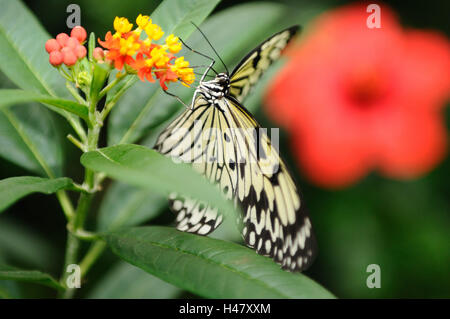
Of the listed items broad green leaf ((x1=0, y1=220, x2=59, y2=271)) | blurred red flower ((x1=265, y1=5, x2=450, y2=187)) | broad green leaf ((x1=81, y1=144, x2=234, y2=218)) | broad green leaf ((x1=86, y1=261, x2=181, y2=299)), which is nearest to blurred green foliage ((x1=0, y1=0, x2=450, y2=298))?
broad green leaf ((x1=0, y1=220, x2=59, y2=271))

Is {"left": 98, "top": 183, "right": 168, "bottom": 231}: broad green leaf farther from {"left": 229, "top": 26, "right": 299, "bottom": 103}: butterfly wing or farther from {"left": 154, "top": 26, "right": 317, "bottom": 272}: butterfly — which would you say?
{"left": 229, "top": 26, "right": 299, "bottom": 103}: butterfly wing

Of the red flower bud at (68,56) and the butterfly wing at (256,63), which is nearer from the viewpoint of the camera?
the red flower bud at (68,56)

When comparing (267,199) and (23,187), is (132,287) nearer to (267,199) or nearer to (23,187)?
(267,199)

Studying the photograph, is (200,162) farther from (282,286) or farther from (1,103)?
(1,103)

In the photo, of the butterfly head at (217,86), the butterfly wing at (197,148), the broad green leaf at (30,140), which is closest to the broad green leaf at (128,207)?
the butterfly wing at (197,148)

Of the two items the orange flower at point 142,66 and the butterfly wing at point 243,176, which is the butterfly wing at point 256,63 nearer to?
the butterfly wing at point 243,176

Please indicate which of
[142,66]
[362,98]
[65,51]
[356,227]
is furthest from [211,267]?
[362,98]

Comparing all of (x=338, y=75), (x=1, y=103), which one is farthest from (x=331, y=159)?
(x=1, y=103)
